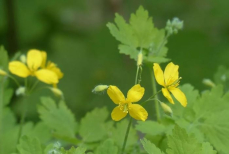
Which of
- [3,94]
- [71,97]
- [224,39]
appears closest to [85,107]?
[71,97]

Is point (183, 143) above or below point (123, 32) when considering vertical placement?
below

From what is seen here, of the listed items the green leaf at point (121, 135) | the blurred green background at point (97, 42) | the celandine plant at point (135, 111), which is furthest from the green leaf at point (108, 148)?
the blurred green background at point (97, 42)

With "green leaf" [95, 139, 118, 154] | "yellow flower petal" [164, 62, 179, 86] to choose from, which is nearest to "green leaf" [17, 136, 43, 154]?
"green leaf" [95, 139, 118, 154]

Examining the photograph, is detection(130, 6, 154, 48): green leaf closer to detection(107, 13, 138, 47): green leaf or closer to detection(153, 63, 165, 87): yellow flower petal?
detection(107, 13, 138, 47): green leaf

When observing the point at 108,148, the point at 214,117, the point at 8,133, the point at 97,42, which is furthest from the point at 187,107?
the point at 97,42

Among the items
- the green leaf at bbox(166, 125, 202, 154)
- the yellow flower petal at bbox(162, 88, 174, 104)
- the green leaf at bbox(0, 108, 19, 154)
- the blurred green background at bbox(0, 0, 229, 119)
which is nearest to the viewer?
the green leaf at bbox(166, 125, 202, 154)

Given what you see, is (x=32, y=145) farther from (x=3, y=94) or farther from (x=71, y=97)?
(x=71, y=97)

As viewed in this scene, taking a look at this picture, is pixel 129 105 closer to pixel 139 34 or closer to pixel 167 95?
pixel 167 95
